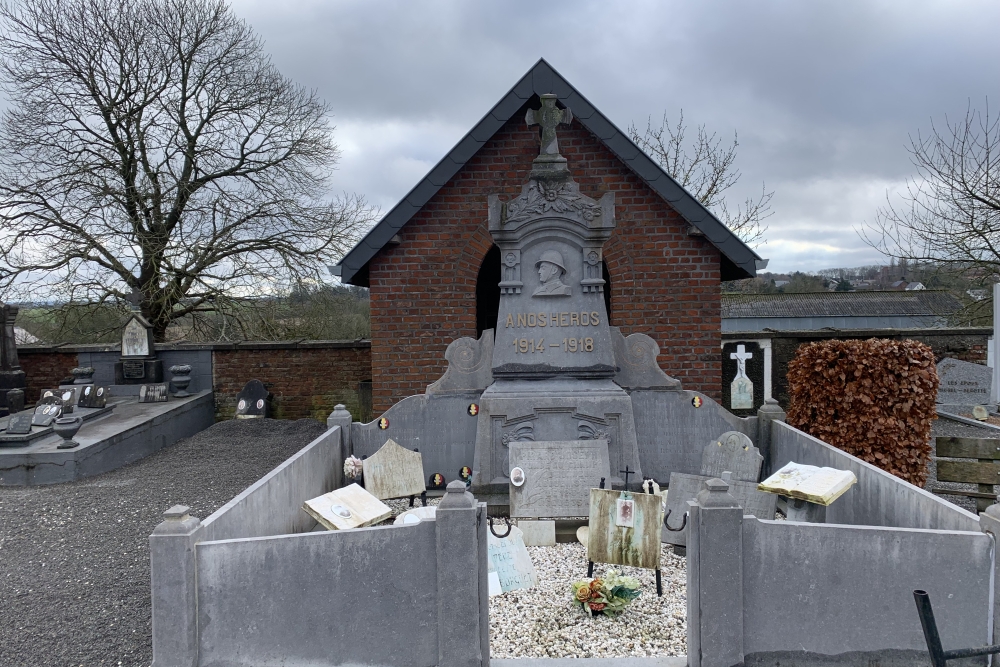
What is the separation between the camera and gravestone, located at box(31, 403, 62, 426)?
8789 mm

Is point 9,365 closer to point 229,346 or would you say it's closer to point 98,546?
point 229,346

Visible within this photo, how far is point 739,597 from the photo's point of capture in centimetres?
325

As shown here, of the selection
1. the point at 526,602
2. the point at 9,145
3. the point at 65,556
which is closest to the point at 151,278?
the point at 9,145

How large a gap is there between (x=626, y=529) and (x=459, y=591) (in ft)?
5.26

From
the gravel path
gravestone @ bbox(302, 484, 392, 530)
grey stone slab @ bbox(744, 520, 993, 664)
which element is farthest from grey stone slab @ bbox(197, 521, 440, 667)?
grey stone slab @ bbox(744, 520, 993, 664)

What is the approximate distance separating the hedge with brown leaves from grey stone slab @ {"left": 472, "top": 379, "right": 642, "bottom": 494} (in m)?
2.02

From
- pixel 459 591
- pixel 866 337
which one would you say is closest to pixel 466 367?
pixel 459 591

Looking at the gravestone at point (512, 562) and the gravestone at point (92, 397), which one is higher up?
the gravestone at point (92, 397)

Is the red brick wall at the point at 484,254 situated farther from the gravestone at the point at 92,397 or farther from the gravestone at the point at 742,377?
the gravestone at the point at 92,397

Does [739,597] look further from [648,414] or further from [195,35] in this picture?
[195,35]

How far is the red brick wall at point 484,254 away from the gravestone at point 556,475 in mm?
2830

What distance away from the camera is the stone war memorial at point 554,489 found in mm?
3266

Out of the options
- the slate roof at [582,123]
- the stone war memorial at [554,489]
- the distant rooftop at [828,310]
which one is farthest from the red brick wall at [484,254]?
the distant rooftop at [828,310]

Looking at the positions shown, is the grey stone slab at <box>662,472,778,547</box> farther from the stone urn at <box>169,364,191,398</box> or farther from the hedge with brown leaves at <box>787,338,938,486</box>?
the stone urn at <box>169,364,191,398</box>
